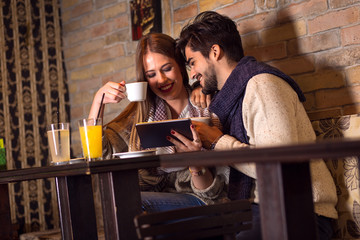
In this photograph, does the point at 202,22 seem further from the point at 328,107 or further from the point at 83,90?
the point at 83,90

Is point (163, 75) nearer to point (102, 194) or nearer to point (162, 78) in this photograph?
point (162, 78)

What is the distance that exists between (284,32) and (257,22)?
16 cm

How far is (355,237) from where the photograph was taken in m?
1.87

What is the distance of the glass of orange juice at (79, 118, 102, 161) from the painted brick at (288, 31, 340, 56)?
3.34 ft

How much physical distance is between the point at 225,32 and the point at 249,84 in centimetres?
40

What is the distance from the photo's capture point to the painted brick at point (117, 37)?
129 inches

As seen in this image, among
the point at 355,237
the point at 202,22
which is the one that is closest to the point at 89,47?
the point at 202,22

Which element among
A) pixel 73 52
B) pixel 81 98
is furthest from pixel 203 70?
pixel 73 52

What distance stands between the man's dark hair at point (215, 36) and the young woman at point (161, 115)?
26 centimetres

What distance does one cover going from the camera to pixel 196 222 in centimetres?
117

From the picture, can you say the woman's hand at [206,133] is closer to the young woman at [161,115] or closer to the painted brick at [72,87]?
the young woman at [161,115]

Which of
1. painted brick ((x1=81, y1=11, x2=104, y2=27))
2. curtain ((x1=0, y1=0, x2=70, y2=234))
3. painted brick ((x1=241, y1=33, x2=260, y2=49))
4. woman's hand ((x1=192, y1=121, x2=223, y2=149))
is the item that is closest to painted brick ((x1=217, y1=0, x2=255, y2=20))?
painted brick ((x1=241, y1=33, x2=260, y2=49))

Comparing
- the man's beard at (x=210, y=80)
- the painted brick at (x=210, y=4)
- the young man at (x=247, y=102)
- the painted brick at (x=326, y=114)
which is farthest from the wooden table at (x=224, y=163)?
the painted brick at (x=210, y=4)

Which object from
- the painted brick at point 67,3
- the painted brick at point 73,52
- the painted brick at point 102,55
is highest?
the painted brick at point 67,3
